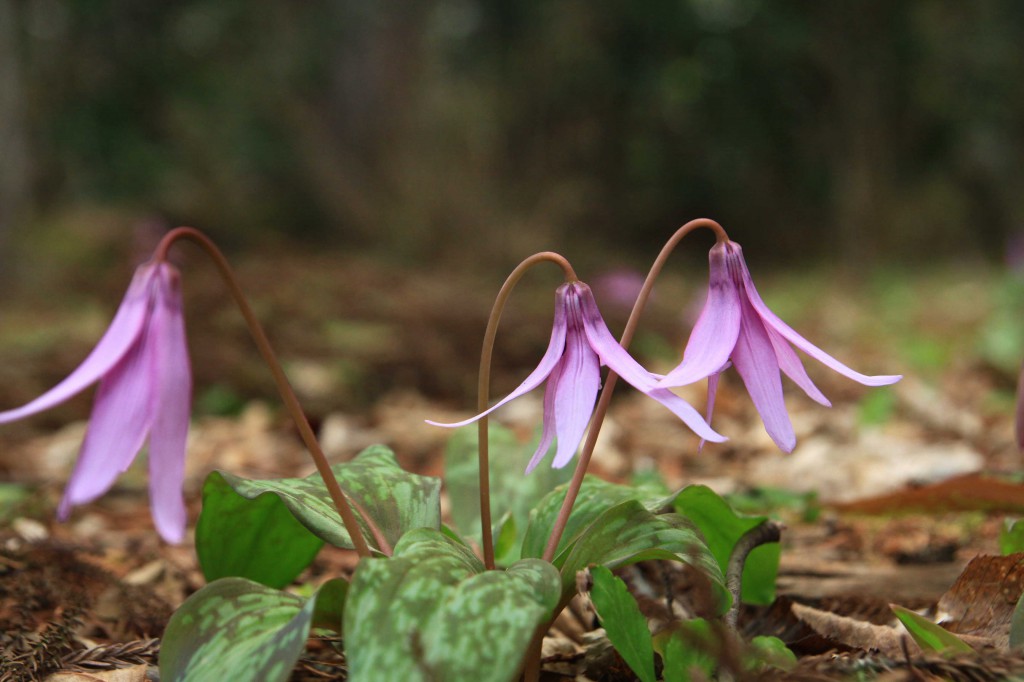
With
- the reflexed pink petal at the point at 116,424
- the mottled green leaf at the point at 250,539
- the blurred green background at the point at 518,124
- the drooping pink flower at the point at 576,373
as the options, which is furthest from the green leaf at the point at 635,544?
the blurred green background at the point at 518,124

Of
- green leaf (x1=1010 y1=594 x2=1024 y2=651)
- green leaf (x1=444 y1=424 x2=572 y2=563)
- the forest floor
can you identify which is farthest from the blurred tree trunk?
green leaf (x1=1010 y1=594 x2=1024 y2=651)

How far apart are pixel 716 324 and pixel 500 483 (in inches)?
24.2

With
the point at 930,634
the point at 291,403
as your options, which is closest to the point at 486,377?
the point at 291,403

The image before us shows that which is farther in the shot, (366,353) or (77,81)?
(77,81)

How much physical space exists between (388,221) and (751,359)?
6589 millimetres

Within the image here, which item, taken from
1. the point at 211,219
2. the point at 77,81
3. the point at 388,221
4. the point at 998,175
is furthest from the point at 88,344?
the point at 998,175

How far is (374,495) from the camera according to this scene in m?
1.20

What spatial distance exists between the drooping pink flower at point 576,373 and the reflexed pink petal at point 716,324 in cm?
6

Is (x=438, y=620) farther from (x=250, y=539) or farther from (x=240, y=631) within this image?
(x=250, y=539)

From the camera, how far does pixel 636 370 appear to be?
942 millimetres

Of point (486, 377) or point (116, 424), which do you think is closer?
point (116, 424)

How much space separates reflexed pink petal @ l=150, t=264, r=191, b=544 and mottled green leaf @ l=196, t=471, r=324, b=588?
9.9 inches

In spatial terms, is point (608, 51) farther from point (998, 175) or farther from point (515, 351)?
point (515, 351)

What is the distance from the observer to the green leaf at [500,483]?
1.46 m
